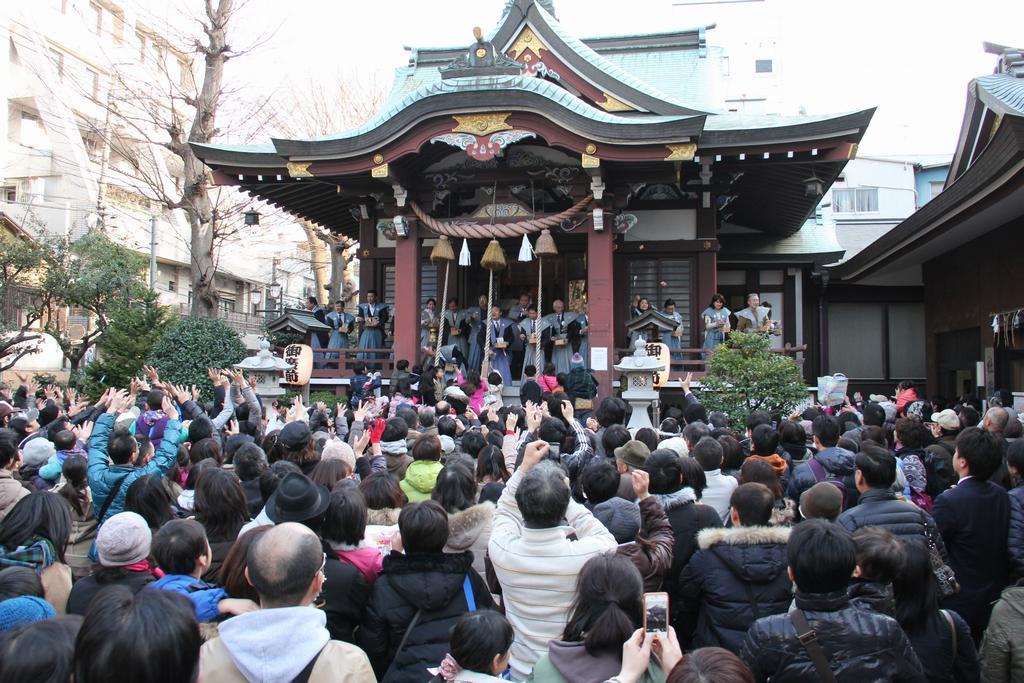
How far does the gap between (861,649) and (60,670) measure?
7.16 ft

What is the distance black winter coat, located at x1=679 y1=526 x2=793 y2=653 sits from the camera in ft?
9.40

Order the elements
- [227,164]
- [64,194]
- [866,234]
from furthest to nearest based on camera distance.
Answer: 1. [64,194]
2. [866,234]
3. [227,164]

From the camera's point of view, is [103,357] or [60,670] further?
[103,357]

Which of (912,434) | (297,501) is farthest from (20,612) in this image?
(912,434)

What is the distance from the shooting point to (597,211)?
12.2 meters

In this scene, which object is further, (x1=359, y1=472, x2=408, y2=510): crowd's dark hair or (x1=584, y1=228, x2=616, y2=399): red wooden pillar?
(x1=584, y1=228, x2=616, y2=399): red wooden pillar

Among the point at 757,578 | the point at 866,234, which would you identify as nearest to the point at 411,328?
the point at 757,578

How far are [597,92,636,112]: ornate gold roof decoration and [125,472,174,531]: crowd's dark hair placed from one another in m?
11.6

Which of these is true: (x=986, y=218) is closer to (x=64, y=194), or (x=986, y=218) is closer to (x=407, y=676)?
(x=407, y=676)

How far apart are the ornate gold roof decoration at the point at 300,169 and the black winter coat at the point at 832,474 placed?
10.2 m

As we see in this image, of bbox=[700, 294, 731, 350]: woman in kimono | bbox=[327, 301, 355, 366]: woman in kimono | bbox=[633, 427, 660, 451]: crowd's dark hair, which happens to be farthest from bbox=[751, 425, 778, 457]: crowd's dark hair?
bbox=[327, 301, 355, 366]: woman in kimono

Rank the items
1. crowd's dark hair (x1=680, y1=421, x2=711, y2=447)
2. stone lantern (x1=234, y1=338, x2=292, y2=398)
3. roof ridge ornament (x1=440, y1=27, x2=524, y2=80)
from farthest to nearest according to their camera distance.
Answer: roof ridge ornament (x1=440, y1=27, x2=524, y2=80) < stone lantern (x1=234, y1=338, x2=292, y2=398) < crowd's dark hair (x1=680, y1=421, x2=711, y2=447)

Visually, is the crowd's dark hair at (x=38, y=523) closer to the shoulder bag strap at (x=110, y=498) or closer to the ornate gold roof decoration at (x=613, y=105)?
the shoulder bag strap at (x=110, y=498)

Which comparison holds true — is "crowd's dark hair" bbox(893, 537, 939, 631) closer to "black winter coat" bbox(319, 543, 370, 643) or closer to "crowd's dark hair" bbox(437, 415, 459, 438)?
"black winter coat" bbox(319, 543, 370, 643)
